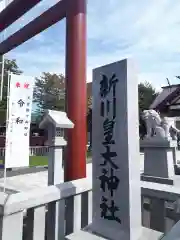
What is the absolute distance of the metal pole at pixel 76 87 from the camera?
3.89m

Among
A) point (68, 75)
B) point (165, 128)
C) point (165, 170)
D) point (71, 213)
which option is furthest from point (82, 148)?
point (165, 128)

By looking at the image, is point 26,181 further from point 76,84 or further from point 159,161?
point 76,84

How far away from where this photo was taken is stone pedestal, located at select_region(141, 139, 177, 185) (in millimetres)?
6904

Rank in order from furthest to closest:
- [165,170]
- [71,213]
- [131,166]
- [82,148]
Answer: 1. [165,170]
2. [82,148]
3. [71,213]
4. [131,166]

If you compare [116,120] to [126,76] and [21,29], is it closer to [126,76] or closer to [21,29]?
[126,76]

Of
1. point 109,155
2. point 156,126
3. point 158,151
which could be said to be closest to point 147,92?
point 156,126

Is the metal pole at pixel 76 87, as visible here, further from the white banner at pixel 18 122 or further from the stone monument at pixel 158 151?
the stone monument at pixel 158 151

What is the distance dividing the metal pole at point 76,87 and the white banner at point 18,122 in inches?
51.8

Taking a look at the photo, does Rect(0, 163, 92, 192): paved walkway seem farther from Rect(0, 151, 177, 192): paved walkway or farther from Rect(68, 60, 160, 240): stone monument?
Rect(68, 60, 160, 240): stone monument

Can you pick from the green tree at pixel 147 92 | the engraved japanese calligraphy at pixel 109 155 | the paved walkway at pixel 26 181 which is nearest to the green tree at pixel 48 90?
the green tree at pixel 147 92

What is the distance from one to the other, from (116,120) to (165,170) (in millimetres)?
5462

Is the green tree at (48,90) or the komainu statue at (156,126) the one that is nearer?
the komainu statue at (156,126)

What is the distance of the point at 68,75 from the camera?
416cm

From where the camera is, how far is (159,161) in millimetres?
7121
